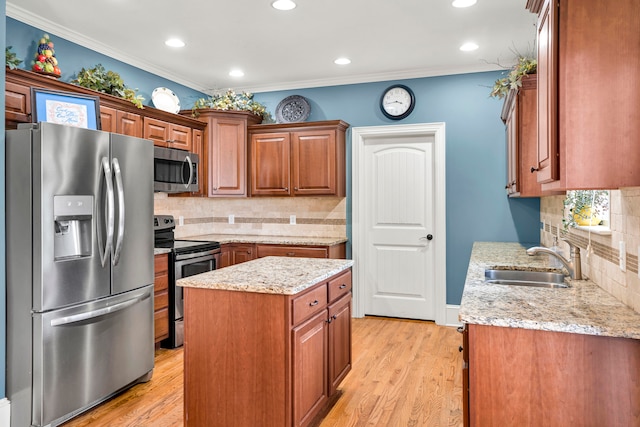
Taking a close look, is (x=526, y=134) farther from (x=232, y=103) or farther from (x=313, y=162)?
(x=232, y=103)

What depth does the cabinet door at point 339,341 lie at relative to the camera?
8.90 ft

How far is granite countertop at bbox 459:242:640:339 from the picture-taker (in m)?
1.55

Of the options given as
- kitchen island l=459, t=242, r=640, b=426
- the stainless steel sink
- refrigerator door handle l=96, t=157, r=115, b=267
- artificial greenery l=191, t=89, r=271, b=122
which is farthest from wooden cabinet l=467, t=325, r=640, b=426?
artificial greenery l=191, t=89, r=271, b=122

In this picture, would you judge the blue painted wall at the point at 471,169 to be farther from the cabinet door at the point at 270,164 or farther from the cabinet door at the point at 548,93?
the cabinet door at the point at 548,93

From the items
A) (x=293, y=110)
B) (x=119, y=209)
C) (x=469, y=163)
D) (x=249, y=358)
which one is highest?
(x=293, y=110)

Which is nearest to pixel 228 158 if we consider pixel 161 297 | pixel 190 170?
pixel 190 170

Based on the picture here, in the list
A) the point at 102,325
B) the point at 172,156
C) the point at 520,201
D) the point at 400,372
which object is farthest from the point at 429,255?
the point at 102,325

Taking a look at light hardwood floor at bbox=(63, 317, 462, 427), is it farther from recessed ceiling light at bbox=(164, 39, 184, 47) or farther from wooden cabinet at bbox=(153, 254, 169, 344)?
recessed ceiling light at bbox=(164, 39, 184, 47)

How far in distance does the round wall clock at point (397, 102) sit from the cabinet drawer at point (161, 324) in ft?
9.92

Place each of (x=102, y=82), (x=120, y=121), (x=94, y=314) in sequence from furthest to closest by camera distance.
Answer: (x=120, y=121)
(x=102, y=82)
(x=94, y=314)

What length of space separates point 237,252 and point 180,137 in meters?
1.33

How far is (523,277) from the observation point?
2846 mm

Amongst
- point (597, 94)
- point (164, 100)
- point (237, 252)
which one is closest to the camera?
point (597, 94)

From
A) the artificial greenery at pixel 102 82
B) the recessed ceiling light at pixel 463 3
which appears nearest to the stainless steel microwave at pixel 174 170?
the artificial greenery at pixel 102 82
